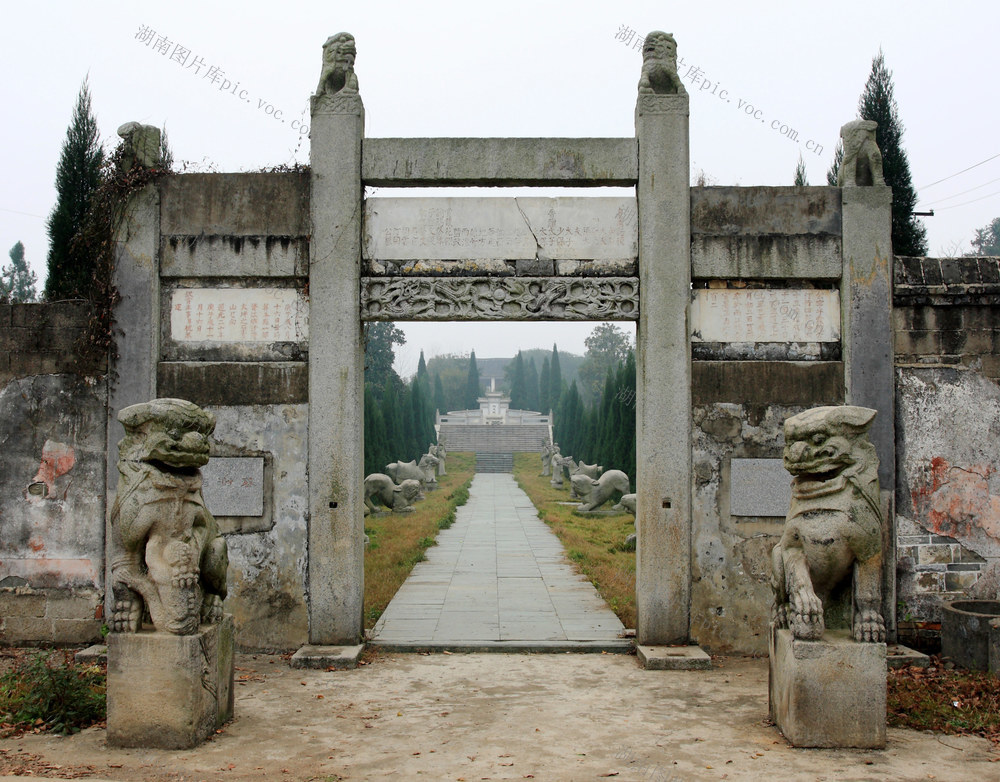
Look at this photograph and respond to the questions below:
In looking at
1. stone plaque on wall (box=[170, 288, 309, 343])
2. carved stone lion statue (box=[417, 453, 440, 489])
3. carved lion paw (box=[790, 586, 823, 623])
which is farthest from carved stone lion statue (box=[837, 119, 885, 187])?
carved stone lion statue (box=[417, 453, 440, 489])

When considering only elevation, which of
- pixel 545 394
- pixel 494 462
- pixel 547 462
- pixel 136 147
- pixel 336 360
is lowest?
pixel 494 462

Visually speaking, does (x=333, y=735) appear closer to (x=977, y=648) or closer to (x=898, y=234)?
(x=977, y=648)

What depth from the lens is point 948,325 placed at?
708 centimetres

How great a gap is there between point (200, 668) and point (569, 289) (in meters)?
3.78

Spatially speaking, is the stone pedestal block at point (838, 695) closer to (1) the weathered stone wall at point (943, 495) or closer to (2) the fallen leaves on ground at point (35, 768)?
(1) the weathered stone wall at point (943, 495)

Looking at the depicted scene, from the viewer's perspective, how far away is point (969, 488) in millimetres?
7035

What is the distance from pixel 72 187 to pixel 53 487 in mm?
10965

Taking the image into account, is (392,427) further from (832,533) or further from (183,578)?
(832,533)

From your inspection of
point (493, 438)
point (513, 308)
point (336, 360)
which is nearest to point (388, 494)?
point (336, 360)

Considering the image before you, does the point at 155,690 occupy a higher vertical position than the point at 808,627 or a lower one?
lower

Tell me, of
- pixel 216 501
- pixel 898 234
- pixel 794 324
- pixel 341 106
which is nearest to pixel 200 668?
pixel 216 501

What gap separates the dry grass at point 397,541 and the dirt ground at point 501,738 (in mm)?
2125

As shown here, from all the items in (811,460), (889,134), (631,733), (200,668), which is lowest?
(631,733)

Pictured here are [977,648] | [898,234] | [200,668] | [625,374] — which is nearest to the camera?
[200,668]
